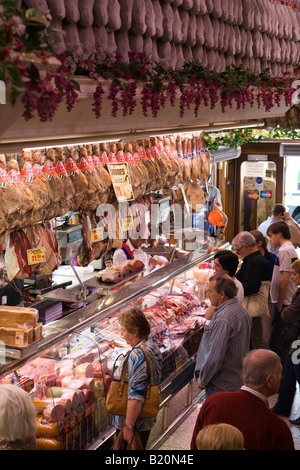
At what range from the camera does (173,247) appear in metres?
7.52

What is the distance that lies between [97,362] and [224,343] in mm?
1004

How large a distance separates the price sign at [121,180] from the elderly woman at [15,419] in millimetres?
2243

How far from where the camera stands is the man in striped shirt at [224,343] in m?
4.87

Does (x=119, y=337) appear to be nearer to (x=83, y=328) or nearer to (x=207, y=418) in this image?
(x=83, y=328)

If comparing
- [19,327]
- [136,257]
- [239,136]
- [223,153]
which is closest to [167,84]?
[19,327]

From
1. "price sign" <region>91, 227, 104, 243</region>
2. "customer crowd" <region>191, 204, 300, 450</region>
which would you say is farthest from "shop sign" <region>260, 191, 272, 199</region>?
"price sign" <region>91, 227, 104, 243</region>

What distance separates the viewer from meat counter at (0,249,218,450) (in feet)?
13.8

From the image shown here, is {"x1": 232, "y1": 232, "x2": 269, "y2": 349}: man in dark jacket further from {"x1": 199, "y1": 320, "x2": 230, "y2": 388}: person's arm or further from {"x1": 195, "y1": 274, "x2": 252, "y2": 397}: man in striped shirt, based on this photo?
{"x1": 199, "y1": 320, "x2": 230, "y2": 388}: person's arm

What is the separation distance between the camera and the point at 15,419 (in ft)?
11.2

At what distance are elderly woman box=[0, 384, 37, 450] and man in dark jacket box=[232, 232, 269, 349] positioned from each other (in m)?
3.70

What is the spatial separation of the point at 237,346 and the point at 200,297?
1876 mm

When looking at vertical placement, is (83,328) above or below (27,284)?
above
